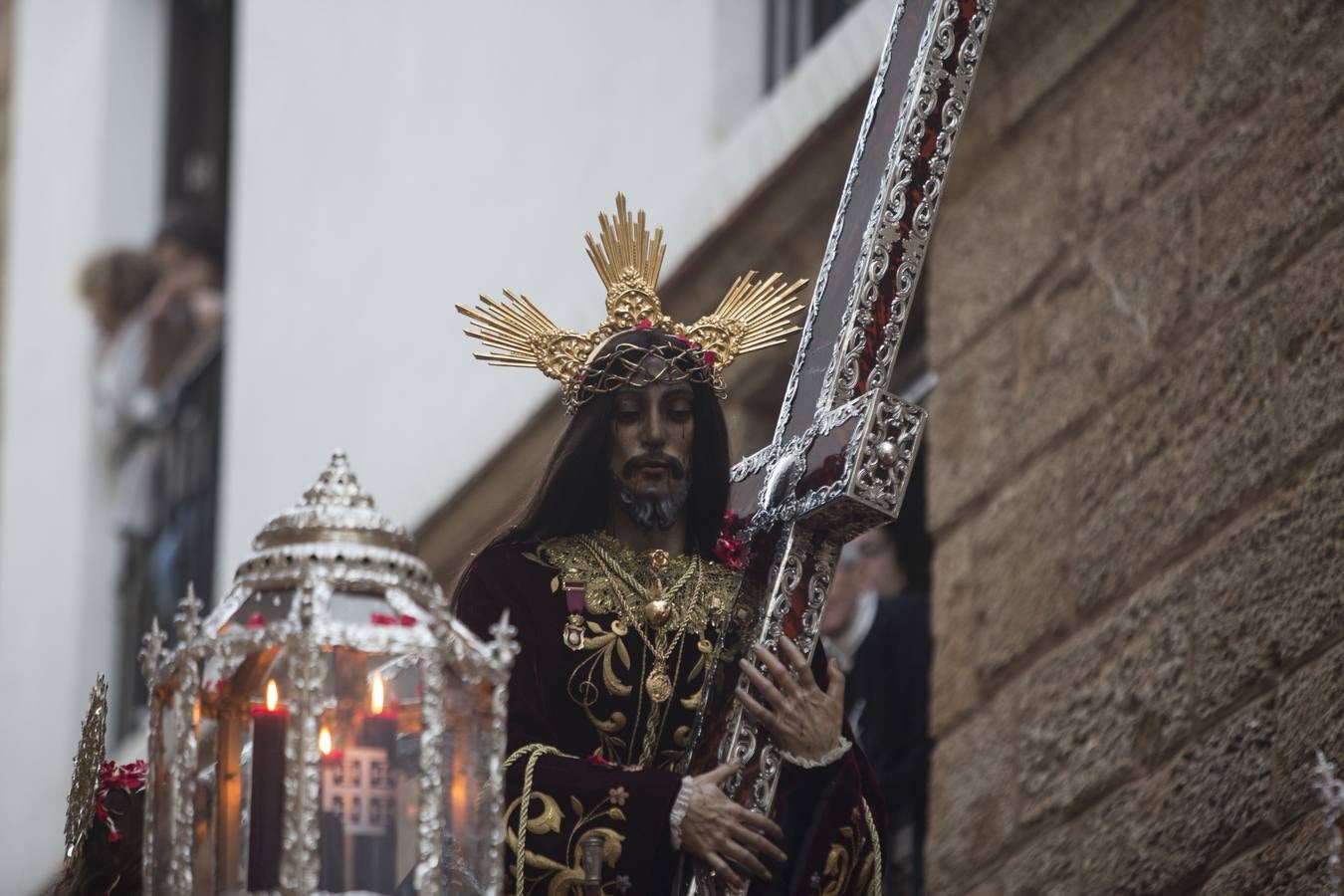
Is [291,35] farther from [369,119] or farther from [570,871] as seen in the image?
[570,871]

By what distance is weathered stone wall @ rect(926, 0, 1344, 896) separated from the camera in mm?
7531

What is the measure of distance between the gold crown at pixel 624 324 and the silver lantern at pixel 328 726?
1351 mm

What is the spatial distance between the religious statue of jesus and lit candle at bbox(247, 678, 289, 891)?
3.03ft

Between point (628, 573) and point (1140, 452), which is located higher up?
point (1140, 452)

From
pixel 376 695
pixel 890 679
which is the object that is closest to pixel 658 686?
pixel 376 695

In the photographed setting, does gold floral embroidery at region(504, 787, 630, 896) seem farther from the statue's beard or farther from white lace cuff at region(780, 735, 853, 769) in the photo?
the statue's beard

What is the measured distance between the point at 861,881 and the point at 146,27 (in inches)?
462

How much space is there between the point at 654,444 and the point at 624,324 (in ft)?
1.04

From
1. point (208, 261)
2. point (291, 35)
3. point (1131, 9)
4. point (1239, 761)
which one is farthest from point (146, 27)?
point (1239, 761)

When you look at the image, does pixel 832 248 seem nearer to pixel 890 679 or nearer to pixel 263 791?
pixel 263 791

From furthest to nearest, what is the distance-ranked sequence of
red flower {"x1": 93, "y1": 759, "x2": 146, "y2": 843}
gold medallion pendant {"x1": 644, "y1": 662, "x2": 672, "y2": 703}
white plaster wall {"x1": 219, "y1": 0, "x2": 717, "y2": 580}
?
white plaster wall {"x1": 219, "y1": 0, "x2": 717, "y2": 580}
gold medallion pendant {"x1": 644, "y1": 662, "x2": 672, "y2": 703}
red flower {"x1": 93, "y1": 759, "x2": 146, "y2": 843}

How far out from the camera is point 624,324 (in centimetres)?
706

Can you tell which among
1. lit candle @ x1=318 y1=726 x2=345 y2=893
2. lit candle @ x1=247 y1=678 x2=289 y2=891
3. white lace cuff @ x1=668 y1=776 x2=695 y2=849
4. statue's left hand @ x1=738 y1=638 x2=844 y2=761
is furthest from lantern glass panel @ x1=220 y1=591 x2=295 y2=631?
statue's left hand @ x1=738 y1=638 x2=844 y2=761

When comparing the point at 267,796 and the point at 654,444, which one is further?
the point at 654,444
